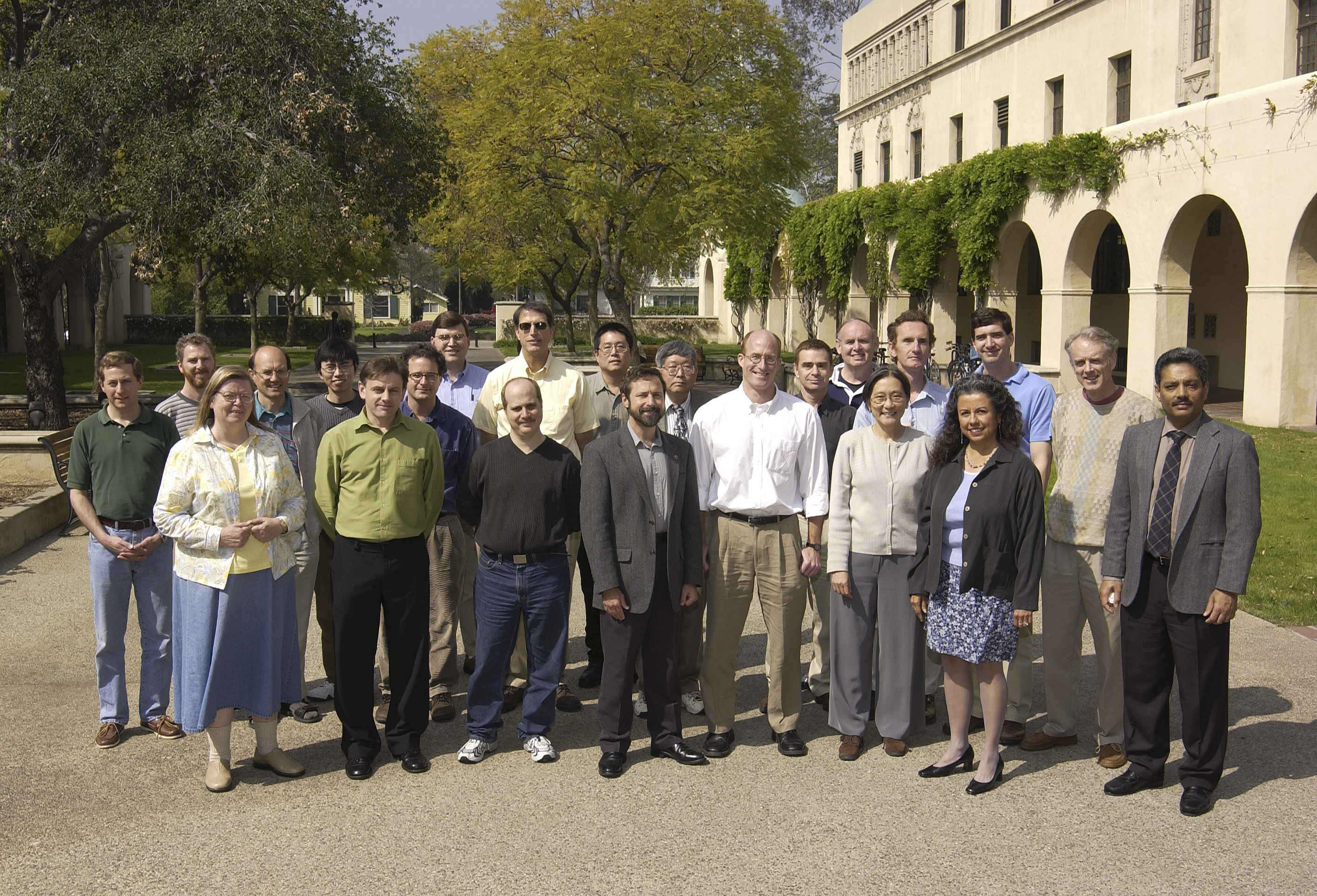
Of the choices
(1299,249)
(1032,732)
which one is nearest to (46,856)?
(1032,732)

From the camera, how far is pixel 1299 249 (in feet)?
59.7

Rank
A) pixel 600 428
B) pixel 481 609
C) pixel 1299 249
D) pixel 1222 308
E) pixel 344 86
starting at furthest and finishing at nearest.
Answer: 1. pixel 1222 308
2. pixel 1299 249
3. pixel 344 86
4. pixel 600 428
5. pixel 481 609

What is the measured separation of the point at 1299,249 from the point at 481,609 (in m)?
17.8

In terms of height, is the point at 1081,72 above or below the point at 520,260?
above

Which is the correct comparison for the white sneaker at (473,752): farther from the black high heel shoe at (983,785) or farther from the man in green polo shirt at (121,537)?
the black high heel shoe at (983,785)

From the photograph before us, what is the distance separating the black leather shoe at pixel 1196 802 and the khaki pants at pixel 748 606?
1787mm

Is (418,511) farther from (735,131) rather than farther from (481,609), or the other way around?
(735,131)

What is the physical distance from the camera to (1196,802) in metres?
4.70

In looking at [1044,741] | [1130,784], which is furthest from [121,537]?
[1130,784]

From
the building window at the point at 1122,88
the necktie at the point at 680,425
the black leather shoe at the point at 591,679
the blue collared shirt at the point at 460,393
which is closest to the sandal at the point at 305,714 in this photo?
the black leather shoe at the point at 591,679

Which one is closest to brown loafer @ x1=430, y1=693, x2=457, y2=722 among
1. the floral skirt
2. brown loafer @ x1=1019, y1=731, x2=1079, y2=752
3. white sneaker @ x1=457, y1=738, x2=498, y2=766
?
white sneaker @ x1=457, y1=738, x2=498, y2=766

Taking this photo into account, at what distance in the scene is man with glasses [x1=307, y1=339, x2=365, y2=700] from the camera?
6.11 m

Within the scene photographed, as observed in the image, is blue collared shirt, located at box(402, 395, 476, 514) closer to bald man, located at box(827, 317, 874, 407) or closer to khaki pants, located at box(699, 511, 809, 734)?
khaki pants, located at box(699, 511, 809, 734)

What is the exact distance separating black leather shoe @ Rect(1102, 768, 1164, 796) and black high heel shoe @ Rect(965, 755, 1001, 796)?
0.47m
